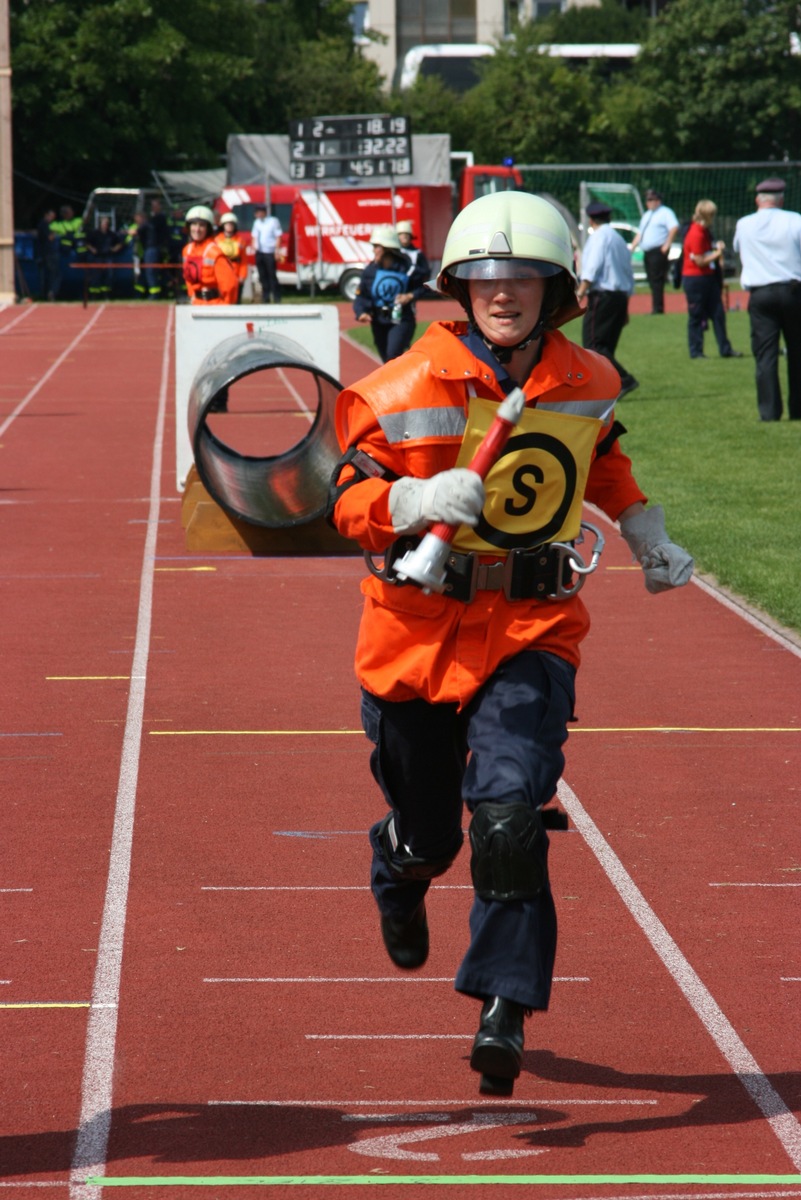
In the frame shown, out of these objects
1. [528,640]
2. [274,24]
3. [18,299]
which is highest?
[274,24]

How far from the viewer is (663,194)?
48125 mm

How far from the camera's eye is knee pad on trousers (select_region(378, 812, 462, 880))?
171 inches

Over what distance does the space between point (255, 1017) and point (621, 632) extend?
537 centimetres

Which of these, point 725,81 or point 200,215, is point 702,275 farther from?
point 725,81

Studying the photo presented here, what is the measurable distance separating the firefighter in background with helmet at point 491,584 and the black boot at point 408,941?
0.31 metres

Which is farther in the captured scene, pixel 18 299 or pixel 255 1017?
pixel 18 299

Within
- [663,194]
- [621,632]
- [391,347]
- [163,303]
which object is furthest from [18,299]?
[621,632]

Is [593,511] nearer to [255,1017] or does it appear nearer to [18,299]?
[255,1017]

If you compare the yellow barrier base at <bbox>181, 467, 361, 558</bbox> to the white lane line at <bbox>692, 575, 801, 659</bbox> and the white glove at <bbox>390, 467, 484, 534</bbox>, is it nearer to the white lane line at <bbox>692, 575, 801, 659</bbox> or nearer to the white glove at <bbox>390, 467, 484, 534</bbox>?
the white lane line at <bbox>692, 575, 801, 659</bbox>

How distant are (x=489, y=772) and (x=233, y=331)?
10.6 meters

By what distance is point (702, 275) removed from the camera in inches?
907

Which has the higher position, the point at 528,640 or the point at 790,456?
the point at 528,640

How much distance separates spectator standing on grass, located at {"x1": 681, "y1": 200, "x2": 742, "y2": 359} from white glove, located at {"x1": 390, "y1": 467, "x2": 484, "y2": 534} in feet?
64.6

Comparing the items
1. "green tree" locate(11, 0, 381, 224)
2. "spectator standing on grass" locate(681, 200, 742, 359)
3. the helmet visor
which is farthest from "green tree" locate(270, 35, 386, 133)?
the helmet visor
